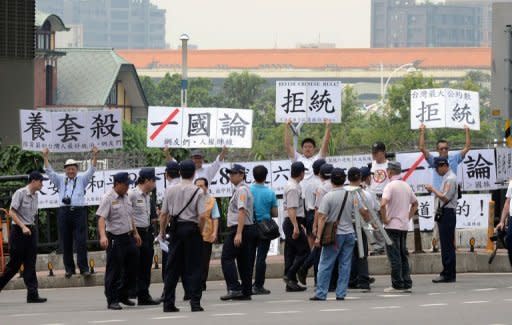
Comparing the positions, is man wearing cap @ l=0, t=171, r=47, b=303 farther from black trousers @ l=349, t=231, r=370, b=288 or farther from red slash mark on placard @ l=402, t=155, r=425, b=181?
red slash mark on placard @ l=402, t=155, r=425, b=181

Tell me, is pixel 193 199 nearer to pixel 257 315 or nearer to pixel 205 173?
pixel 257 315

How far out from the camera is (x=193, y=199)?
18422mm

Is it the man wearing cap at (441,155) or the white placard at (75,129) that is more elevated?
the white placard at (75,129)

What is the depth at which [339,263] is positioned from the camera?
795 inches

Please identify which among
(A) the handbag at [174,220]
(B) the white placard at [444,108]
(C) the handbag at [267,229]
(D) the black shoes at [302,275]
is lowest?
(D) the black shoes at [302,275]

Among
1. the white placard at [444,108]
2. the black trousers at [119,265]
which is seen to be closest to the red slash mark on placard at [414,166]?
the white placard at [444,108]

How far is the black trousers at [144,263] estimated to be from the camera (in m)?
20.0

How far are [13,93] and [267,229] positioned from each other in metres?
13.6

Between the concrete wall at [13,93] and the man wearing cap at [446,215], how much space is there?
12832mm

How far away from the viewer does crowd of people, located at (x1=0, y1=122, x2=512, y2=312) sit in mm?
18594

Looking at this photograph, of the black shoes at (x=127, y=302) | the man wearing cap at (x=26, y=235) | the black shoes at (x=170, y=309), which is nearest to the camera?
the black shoes at (x=170, y=309)

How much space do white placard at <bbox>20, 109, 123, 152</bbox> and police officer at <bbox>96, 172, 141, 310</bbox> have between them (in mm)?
5337

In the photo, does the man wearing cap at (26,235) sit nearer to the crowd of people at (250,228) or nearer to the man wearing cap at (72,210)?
the crowd of people at (250,228)

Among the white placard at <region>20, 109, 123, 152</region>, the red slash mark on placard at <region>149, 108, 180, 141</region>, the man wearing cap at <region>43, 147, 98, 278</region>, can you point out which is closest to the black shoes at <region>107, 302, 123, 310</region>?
the man wearing cap at <region>43, 147, 98, 278</region>
